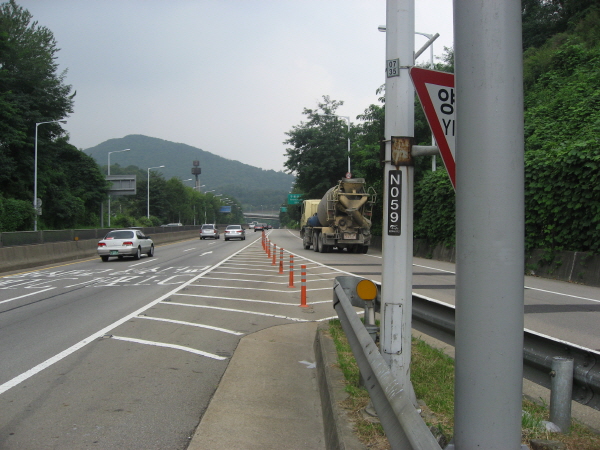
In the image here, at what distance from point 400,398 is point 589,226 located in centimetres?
1563

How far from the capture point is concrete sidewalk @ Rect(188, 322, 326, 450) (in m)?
4.67

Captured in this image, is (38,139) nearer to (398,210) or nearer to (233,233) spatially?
(233,233)

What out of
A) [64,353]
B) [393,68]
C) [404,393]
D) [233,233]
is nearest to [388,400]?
[404,393]

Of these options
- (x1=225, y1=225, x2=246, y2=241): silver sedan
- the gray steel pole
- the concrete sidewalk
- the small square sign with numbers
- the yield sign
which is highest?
the small square sign with numbers

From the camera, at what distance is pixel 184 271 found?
19.3m

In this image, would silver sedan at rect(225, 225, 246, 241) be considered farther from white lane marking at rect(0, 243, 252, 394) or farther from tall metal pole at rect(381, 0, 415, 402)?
tall metal pole at rect(381, 0, 415, 402)

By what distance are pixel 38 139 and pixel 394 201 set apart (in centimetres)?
5384

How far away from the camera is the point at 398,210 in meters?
4.45

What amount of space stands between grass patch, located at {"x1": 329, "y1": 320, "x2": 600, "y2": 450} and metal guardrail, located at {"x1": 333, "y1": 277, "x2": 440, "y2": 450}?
18.2 inches

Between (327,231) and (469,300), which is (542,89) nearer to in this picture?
(327,231)

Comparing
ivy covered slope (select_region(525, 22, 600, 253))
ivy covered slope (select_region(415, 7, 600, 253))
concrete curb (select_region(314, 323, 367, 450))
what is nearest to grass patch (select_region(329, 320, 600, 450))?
concrete curb (select_region(314, 323, 367, 450))

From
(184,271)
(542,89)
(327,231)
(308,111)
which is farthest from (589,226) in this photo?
(308,111)

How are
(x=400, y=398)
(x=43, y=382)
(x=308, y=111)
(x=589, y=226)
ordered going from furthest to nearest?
1. (x=308, y=111)
2. (x=589, y=226)
3. (x=43, y=382)
4. (x=400, y=398)

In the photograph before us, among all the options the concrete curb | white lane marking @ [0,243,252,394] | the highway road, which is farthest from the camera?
white lane marking @ [0,243,252,394]
